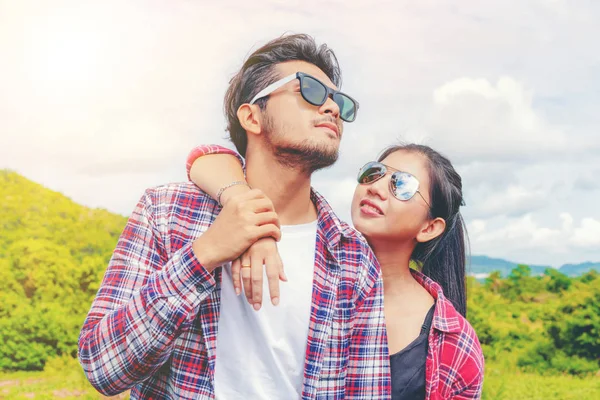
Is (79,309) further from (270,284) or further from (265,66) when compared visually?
(270,284)

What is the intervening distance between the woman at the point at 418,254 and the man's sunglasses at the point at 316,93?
332 millimetres

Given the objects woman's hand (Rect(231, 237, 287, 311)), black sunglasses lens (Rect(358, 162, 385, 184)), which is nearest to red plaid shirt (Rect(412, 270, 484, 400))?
black sunglasses lens (Rect(358, 162, 385, 184))

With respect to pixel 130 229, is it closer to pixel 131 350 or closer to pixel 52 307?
pixel 131 350

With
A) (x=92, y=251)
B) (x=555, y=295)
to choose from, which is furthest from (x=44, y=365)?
(x=555, y=295)

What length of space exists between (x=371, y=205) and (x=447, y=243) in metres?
0.57

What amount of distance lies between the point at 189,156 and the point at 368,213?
90 cm

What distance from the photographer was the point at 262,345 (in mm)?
2334

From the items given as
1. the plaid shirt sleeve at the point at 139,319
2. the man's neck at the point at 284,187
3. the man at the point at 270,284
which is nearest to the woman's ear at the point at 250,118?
the man at the point at 270,284

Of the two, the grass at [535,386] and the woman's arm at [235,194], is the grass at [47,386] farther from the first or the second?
the grass at [535,386]

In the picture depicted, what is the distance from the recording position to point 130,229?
7.55 feet

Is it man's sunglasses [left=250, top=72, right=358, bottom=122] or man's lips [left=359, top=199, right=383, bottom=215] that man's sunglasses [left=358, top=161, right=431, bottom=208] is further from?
man's sunglasses [left=250, top=72, right=358, bottom=122]

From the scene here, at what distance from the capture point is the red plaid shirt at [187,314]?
202 cm

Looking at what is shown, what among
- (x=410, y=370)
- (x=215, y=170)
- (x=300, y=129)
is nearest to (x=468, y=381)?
(x=410, y=370)

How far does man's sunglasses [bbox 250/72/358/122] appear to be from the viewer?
8.83ft
